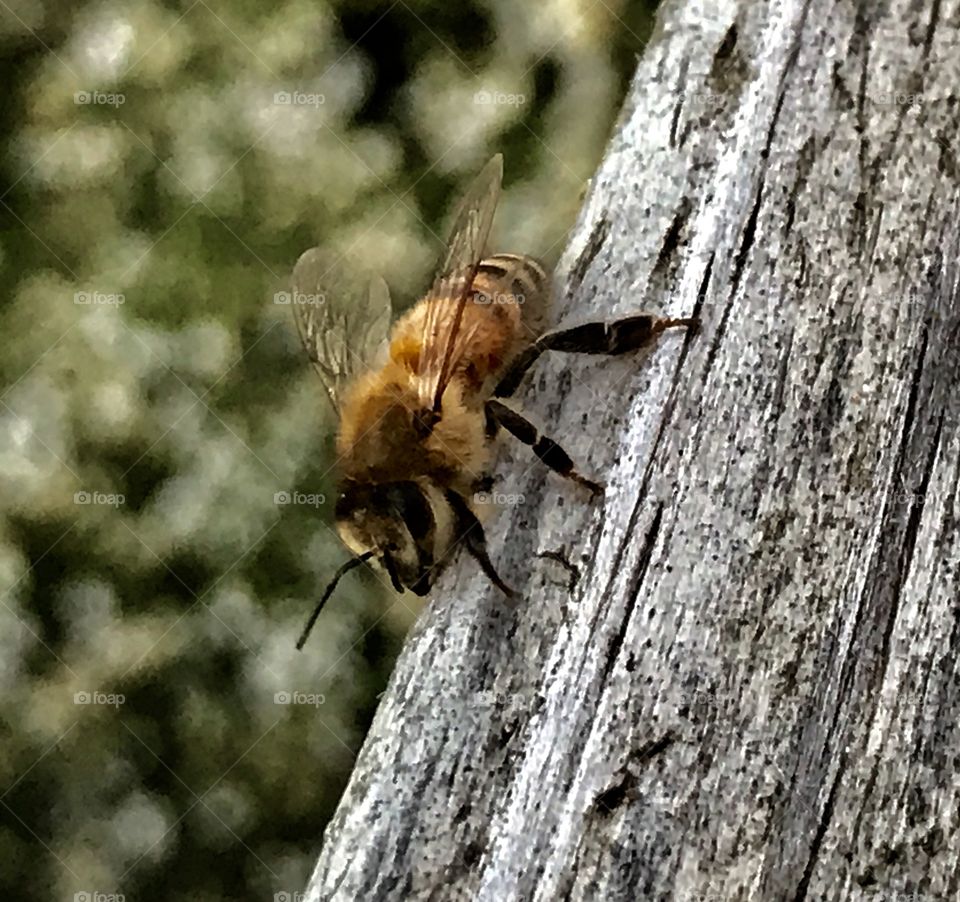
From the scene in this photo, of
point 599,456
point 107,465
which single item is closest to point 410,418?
point 599,456

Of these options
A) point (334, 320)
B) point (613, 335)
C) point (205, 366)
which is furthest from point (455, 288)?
point (205, 366)

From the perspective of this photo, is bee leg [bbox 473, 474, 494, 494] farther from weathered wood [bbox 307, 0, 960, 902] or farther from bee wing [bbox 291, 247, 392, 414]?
bee wing [bbox 291, 247, 392, 414]

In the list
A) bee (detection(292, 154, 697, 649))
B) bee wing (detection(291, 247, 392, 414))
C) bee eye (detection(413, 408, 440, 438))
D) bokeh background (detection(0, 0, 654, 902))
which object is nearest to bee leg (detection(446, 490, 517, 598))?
bee (detection(292, 154, 697, 649))

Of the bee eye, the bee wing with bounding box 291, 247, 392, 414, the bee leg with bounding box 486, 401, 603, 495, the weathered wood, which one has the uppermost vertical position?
the bee wing with bounding box 291, 247, 392, 414

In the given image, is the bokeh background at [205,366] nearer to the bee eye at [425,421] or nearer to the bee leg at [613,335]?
the bee eye at [425,421]

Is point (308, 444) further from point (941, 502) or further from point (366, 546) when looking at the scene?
point (941, 502)

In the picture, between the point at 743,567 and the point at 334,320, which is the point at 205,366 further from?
the point at 743,567

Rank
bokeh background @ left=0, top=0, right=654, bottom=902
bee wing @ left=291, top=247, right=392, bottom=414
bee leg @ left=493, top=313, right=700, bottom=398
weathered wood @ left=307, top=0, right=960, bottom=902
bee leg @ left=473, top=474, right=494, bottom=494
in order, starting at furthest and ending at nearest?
1. bokeh background @ left=0, top=0, right=654, bottom=902
2. bee wing @ left=291, top=247, right=392, bottom=414
3. bee leg @ left=473, top=474, right=494, bottom=494
4. bee leg @ left=493, top=313, right=700, bottom=398
5. weathered wood @ left=307, top=0, right=960, bottom=902
